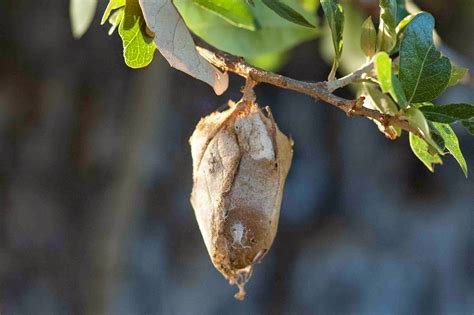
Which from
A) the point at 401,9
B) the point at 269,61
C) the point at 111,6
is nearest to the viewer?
the point at 111,6

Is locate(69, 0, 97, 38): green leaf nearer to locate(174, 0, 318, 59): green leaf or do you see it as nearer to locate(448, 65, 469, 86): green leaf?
locate(174, 0, 318, 59): green leaf

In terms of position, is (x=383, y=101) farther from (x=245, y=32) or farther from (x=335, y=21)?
(x=245, y=32)

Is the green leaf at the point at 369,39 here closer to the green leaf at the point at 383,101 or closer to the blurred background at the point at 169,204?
the green leaf at the point at 383,101

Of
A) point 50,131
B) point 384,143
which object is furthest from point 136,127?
point 384,143

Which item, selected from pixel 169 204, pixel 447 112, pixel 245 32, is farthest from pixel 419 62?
pixel 169 204

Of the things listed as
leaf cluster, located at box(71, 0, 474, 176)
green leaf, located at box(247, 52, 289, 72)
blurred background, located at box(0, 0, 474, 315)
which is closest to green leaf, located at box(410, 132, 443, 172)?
leaf cluster, located at box(71, 0, 474, 176)
